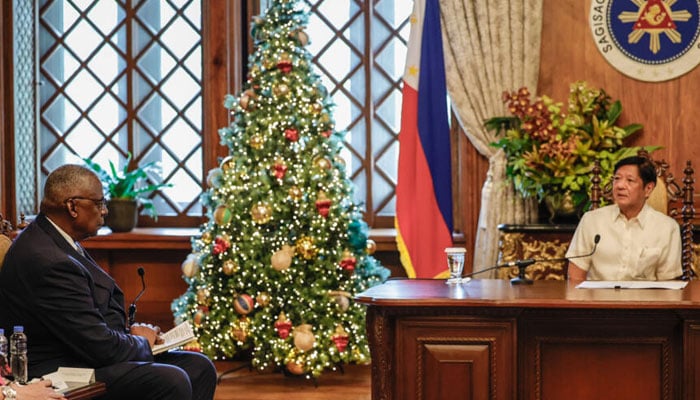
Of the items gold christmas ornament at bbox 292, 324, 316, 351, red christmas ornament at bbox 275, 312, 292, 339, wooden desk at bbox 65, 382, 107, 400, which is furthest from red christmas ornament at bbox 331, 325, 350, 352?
wooden desk at bbox 65, 382, 107, 400

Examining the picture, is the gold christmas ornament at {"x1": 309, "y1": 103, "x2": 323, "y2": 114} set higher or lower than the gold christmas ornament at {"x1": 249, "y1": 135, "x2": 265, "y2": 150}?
higher

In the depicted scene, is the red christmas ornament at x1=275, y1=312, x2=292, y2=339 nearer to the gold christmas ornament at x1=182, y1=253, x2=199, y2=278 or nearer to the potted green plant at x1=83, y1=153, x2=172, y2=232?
the gold christmas ornament at x1=182, y1=253, x2=199, y2=278

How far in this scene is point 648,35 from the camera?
5.44 m

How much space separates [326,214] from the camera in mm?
5012

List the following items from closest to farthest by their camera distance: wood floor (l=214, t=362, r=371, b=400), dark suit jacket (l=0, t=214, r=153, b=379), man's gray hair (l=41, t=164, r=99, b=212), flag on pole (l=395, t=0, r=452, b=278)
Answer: dark suit jacket (l=0, t=214, r=153, b=379) < man's gray hair (l=41, t=164, r=99, b=212) < wood floor (l=214, t=362, r=371, b=400) < flag on pole (l=395, t=0, r=452, b=278)

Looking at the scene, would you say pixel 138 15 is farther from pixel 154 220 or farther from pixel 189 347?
pixel 189 347

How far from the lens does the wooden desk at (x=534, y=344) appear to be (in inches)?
126

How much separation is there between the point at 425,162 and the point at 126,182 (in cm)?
182

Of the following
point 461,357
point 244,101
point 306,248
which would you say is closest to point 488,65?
point 244,101

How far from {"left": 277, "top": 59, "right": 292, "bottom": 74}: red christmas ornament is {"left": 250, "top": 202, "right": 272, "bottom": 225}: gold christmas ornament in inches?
27.7

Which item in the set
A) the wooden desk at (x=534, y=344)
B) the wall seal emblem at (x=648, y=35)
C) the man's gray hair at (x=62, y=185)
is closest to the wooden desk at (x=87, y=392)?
the man's gray hair at (x=62, y=185)

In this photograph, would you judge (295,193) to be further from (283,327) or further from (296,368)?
(296,368)

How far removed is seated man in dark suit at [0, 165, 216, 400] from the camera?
2.82 meters

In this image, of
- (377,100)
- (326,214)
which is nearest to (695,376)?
(326,214)
